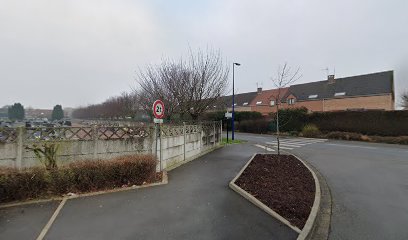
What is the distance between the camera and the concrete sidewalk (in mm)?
3920

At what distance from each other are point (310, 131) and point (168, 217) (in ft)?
77.0

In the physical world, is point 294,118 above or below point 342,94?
below

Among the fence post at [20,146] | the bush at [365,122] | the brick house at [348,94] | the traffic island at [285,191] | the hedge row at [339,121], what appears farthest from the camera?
the brick house at [348,94]

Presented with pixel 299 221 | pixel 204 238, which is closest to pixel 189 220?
pixel 204 238

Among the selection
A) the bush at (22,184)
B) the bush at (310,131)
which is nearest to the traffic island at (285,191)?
the bush at (22,184)

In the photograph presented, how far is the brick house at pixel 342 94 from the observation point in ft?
93.8

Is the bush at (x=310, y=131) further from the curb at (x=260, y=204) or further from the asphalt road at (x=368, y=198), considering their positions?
the curb at (x=260, y=204)

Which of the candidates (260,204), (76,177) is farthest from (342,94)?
(76,177)

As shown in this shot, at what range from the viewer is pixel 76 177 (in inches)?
234

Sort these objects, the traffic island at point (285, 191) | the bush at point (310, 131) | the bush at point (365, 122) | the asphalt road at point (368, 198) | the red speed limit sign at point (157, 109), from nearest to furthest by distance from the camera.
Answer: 1. the asphalt road at point (368, 198)
2. the traffic island at point (285, 191)
3. the red speed limit sign at point (157, 109)
4. the bush at point (365, 122)
5. the bush at point (310, 131)

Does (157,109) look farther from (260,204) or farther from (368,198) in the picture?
(368,198)

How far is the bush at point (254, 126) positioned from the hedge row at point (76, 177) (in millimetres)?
23571

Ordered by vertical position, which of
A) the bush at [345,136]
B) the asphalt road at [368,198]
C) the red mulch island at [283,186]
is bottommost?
the asphalt road at [368,198]

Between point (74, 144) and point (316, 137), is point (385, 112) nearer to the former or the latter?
point (316, 137)
